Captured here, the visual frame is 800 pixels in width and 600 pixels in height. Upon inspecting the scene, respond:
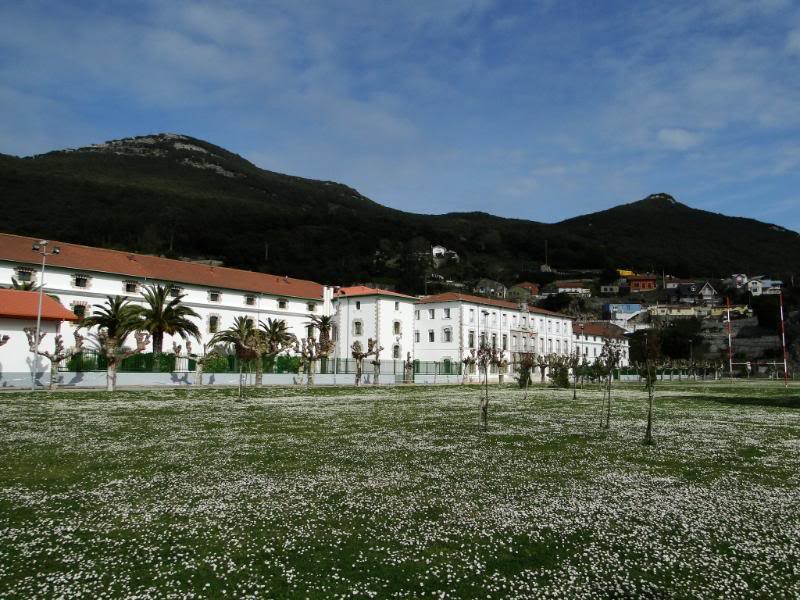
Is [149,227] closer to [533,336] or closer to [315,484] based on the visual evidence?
Result: [533,336]

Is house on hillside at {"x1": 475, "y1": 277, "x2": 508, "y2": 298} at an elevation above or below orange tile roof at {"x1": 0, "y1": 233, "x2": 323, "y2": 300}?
above

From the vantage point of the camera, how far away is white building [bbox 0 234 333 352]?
192 feet

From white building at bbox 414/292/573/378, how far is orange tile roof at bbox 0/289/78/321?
5331 cm

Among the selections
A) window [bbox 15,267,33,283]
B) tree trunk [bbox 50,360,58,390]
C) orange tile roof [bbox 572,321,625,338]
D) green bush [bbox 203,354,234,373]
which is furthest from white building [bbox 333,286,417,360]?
orange tile roof [bbox 572,321,625,338]

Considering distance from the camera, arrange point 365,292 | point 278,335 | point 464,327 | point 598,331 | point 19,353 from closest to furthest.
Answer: point 19,353
point 278,335
point 365,292
point 464,327
point 598,331

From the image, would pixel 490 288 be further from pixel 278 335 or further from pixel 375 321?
pixel 278 335

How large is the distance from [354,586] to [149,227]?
163773 mm

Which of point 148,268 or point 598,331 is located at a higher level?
point 148,268

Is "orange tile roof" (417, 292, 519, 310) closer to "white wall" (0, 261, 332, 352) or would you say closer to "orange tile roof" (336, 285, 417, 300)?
"orange tile roof" (336, 285, 417, 300)

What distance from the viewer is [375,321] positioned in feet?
277

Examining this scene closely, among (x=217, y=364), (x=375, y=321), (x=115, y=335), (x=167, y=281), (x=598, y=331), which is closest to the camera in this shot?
(x=115, y=335)

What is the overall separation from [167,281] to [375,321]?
1159 inches

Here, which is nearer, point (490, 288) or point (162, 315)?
point (162, 315)

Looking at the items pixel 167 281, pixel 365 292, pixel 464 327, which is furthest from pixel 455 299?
pixel 167 281
